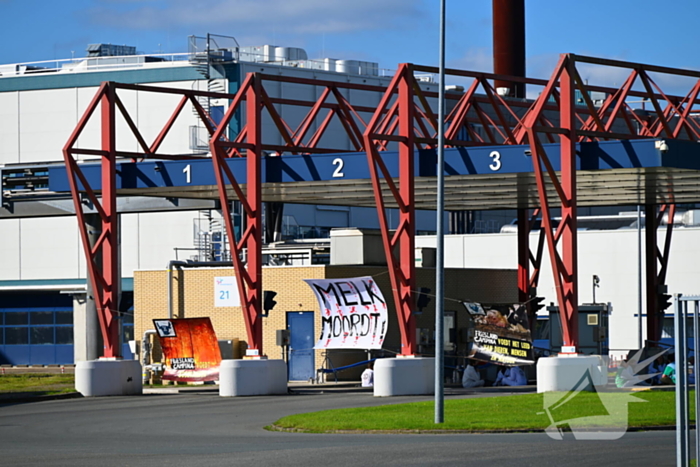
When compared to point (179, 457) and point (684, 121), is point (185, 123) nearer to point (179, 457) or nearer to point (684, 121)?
point (684, 121)

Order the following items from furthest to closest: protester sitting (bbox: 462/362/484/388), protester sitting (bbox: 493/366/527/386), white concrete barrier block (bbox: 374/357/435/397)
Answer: protester sitting (bbox: 493/366/527/386) → protester sitting (bbox: 462/362/484/388) → white concrete barrier block (bbox: 374/357/435/397)

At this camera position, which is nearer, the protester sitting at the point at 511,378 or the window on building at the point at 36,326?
the protester sitting at the point at 511,378

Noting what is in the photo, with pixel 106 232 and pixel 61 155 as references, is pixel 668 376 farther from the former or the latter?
pixel 61 155

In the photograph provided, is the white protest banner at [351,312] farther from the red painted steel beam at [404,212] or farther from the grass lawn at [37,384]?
the grass lawn at [37,384]

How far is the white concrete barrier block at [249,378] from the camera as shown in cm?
3362

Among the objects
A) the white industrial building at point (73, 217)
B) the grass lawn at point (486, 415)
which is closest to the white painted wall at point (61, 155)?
the white industrial building at point (73, 217)

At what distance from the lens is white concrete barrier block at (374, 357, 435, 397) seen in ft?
104

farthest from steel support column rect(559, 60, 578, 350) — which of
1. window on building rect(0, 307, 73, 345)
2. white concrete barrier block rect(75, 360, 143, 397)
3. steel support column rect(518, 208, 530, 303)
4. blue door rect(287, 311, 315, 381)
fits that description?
window on building rect(0, 307, 73, 345)

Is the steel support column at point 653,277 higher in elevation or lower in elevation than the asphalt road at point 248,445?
higher

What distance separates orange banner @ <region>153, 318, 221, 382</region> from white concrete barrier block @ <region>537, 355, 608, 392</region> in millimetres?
11918

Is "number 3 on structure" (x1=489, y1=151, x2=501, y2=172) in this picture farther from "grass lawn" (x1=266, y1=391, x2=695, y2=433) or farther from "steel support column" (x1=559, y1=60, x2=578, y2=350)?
"grass lawn" (x1=266, y1=391, x2=695, y2=433)

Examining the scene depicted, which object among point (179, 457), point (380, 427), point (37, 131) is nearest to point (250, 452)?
point (179, 457)

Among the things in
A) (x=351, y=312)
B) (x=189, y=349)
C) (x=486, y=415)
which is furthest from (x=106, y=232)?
(x=486, y=415)

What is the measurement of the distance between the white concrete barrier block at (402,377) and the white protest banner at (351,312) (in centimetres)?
439
